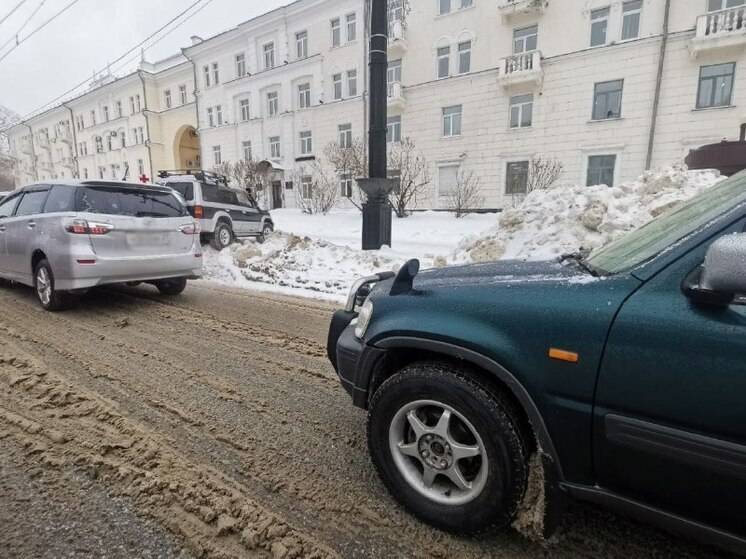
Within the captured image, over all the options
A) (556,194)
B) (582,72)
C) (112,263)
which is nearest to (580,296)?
(112,263)

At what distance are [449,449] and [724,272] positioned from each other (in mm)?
1234

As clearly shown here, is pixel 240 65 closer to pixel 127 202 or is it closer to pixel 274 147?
pixel 274 147

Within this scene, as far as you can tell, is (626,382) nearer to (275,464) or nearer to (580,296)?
(580,296)

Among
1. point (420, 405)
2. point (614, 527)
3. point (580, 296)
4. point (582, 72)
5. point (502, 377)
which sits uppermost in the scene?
point (582, 72)

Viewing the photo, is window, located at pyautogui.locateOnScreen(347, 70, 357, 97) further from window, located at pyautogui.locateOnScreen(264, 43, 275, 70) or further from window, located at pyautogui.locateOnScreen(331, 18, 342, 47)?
window, located at pyautogui.locateOnScreen(264, 43, 275, 70)

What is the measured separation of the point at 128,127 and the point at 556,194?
49173 millimetres

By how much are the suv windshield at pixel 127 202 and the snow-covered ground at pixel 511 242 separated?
2.16 m

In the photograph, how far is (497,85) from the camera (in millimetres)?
23406

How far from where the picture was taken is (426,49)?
25656mm

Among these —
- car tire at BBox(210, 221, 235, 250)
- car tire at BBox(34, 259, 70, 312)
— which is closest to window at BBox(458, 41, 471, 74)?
car tire at BBox(210, 221, 235, 250)

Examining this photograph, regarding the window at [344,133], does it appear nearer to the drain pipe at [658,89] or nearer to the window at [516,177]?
the window at [516,177]

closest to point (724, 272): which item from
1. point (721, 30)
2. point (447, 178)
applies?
point (721, 30)

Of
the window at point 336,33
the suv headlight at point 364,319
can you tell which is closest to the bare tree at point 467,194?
the window at point 336,33

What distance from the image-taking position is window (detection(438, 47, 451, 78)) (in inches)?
Result: 991
